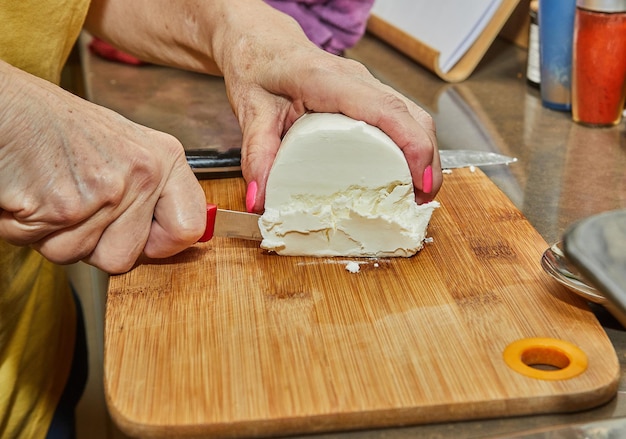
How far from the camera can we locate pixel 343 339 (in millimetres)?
837

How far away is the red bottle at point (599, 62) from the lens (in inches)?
54.1

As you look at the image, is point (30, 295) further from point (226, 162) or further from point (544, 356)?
point (544, 356)

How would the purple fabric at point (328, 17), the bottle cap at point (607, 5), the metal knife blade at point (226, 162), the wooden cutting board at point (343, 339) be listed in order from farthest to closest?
the purple fabric at point (328, 17) → the bottle cap at point (607, 5) → the metal knife blade at point (226, 162) → the wooden cutting board at point (343, 339)

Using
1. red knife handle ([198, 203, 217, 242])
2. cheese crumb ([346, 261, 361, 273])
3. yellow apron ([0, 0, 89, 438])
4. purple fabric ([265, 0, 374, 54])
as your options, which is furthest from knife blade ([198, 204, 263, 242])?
purple fabric ([265, 0, 374, 54])

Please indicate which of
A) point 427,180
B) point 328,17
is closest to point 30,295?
point 427,180

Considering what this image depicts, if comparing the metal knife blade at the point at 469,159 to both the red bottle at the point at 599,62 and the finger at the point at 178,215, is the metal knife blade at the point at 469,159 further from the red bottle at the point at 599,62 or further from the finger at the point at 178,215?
the finger at the point at 178,215

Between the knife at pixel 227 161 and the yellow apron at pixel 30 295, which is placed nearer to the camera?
the yellow apron at pixel 30 295

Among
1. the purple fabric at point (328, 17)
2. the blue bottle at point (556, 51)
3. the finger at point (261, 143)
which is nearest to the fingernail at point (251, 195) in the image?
the finger at point (261, 143)

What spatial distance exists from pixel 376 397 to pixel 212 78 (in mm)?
1239

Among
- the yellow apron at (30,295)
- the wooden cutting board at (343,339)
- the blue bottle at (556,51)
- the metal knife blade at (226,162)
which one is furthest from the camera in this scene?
the blue bottle at (556,51)

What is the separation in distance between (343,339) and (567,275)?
0.30 m

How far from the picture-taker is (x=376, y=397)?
742 millimetres

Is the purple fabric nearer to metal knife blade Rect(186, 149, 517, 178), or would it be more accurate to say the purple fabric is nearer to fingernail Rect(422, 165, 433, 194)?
metal knife blade Rect(186, 149, 517, 178)

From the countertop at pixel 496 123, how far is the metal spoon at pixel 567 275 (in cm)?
5
